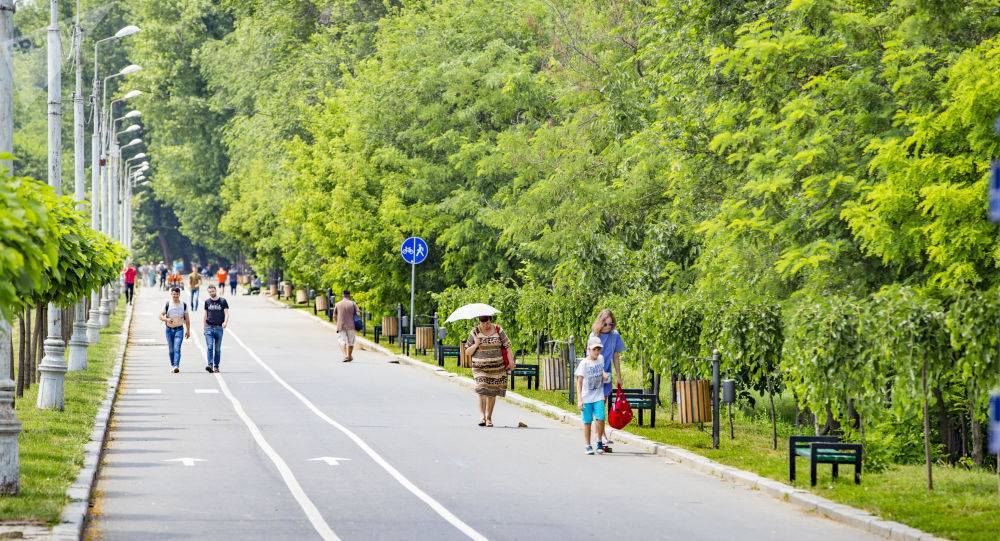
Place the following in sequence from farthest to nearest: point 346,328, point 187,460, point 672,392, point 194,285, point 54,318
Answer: point 194,285, point 346,328, point 54,318, point 672,392, point 187,460

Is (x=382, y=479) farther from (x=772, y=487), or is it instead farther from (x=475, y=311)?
(x=475, y=311)

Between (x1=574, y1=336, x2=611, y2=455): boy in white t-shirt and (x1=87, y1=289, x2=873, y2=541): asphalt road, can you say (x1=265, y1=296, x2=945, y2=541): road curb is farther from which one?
(x1=574, y1=336, x2=611, y2=455): boy in white t-shirt

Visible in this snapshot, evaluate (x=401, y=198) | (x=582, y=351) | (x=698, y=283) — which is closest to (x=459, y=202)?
(x=401, y=198)

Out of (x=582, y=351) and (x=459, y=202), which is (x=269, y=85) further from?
(x=582, y=351)

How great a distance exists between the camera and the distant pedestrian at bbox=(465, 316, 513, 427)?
23016 mm

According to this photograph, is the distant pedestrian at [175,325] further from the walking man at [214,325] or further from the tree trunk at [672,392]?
the tree trunk at [672,392]

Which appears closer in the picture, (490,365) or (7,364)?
(7,364)

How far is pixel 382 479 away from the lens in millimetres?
16516

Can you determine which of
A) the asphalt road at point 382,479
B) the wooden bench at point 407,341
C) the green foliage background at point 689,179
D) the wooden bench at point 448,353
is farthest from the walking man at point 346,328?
the asphalt road at point 382,479

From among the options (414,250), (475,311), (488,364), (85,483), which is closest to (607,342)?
(488,364)

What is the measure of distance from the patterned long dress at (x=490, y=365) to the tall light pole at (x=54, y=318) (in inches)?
238

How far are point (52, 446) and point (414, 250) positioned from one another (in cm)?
2443

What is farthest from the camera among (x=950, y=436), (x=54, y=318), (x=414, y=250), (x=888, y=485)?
(x=414, y=250)

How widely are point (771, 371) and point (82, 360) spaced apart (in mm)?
16336
